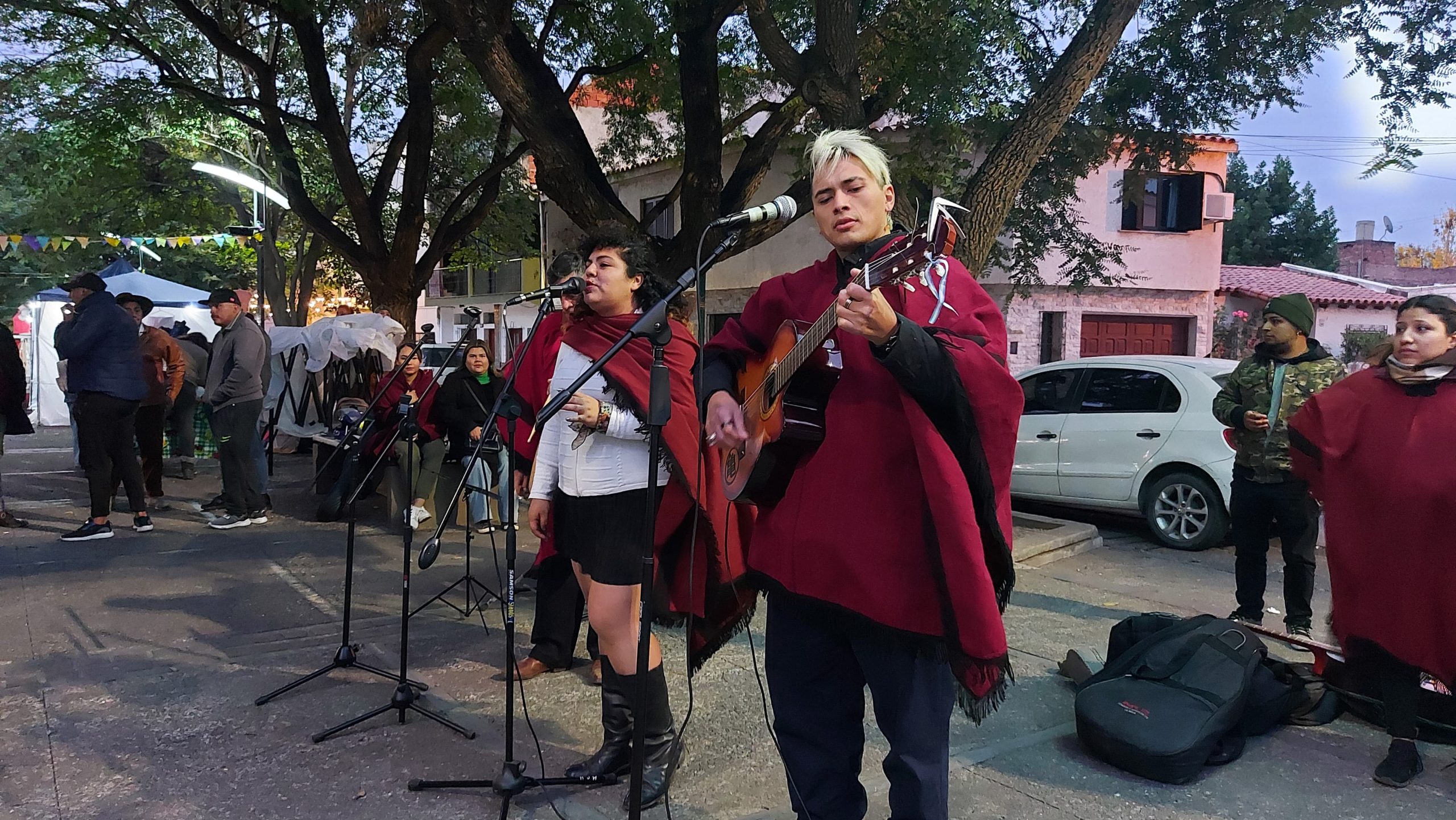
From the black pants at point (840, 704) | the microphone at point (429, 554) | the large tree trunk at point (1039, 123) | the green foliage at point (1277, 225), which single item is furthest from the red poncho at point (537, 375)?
the green foliage at point (1277, 225)

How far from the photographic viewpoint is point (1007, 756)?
364cm

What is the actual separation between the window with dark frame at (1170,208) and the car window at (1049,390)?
9.72 metres

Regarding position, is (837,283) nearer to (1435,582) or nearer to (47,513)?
(1435,582)

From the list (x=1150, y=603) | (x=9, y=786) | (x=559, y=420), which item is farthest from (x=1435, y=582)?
(x=9, y=786)

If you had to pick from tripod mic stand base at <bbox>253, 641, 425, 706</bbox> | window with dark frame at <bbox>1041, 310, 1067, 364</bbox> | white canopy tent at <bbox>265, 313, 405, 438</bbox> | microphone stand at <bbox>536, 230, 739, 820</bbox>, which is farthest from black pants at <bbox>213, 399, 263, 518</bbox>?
window with dark frame at <bbox>1041, 310, 1067, 364</bbox>

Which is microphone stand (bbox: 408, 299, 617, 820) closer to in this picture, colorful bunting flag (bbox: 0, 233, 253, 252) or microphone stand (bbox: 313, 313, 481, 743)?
microphone stand (bbox: 313, 313, 481, 743)

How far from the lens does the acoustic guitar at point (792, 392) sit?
6.32ft

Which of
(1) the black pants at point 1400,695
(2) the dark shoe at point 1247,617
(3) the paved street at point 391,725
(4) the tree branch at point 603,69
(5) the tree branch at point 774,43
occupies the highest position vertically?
(4) the tree branch at point 603,69

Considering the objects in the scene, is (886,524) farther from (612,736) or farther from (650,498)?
(612,736)

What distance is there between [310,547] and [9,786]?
4.16 m

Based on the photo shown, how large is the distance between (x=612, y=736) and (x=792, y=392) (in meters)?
1.79

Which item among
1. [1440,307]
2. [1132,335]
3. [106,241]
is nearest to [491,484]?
[1440,307]

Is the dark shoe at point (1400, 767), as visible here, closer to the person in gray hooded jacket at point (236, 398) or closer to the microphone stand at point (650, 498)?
the microphone stand at point (650, 498)

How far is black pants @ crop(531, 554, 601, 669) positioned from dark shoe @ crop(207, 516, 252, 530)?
15.8ft
